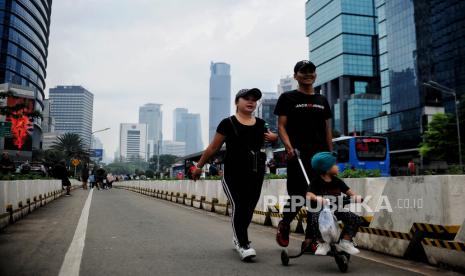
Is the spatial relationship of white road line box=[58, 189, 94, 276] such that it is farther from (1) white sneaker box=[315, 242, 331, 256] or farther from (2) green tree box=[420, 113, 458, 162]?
(2) green tree box=[420, 113, 458, 162]

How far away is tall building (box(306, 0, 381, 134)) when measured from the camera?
10131 centimetres

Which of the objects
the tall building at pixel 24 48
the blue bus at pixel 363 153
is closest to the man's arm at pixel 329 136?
the blue bus at pixel 363 153

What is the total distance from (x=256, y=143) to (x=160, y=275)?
5.79 feet

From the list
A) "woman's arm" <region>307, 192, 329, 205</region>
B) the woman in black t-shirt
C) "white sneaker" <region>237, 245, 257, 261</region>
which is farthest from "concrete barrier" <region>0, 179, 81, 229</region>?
"woman's arm" <region>307, 192, 329, 205</region>

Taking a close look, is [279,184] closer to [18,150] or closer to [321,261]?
[321,261]

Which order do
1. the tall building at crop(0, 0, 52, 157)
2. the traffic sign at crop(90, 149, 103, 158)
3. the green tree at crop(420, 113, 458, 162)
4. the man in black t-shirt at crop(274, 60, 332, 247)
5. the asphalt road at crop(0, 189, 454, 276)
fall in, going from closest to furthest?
the asphalt road at crop(0, 189, 454, 276), the man in black t-shirt at crop(274, 60, 332, 247), the green tree at crop(420, 113, 458, 162), the traffic sign at crop(90, 149, 103, 158), the tall building at crop(0, 0, 52, 157)

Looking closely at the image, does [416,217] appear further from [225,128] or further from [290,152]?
[225,128]

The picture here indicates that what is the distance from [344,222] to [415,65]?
82.3 metres

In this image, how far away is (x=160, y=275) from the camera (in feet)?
12.4

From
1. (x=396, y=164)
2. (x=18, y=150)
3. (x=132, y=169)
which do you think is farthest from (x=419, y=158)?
(x=132, y=169)

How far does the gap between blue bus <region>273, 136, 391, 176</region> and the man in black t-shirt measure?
2082 cm

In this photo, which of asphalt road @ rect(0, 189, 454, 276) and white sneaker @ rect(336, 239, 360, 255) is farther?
asphalt road @ rect(0, 189, 454, 276)

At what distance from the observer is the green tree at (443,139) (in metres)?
46.9

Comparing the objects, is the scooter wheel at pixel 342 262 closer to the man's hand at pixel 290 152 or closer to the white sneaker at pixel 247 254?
the white sneaker at pixel 247 254
